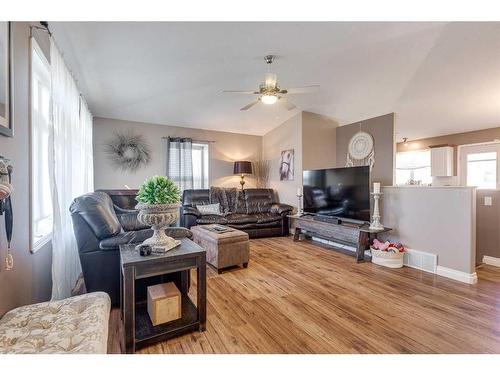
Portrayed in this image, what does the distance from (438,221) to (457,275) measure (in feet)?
2.17

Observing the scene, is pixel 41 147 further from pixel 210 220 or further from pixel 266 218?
pixel 266 218

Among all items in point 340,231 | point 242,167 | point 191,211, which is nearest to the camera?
point 340,231

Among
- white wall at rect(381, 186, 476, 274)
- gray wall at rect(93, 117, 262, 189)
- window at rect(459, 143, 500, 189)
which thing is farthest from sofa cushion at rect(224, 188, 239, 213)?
window at rect(459, 143, 500, 189)

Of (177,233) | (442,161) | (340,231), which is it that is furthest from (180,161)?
(442,161)

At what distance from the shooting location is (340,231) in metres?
3.80

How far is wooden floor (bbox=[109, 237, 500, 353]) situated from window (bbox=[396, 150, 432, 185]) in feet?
13.1

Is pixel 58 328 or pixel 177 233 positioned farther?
pixel 177 233

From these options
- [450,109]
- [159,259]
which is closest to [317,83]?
[450,109]

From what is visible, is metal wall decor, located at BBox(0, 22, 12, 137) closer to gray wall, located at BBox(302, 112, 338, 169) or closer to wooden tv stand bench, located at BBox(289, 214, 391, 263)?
wooden tv stand bench, located at BBox(289, 214, 391, 263)

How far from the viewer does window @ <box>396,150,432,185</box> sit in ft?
21.2

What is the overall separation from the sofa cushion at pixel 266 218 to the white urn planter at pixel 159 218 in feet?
9.98

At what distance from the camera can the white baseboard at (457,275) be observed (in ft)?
9.01

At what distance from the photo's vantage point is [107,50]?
2.58 meters

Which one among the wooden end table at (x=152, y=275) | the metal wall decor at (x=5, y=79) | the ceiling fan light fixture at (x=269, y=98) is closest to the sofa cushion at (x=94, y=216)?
the wooden end table at (x=152, y=275)
